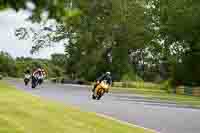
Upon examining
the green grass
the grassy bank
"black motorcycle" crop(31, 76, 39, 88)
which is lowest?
the grassy bank

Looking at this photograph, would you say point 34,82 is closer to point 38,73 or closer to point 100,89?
point 38,73

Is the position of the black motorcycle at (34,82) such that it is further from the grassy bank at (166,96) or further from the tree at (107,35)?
the tree at (107,35)

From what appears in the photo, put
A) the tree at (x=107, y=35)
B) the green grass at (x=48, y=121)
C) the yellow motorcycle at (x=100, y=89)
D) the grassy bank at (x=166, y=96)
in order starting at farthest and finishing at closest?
1. the tree at (x=107, y=35)
2. the grassy bank at (x=166, y=96)
3. the yellow motorcycle at (x=100, y=89)
4. the green grass at (x=48, y=121)

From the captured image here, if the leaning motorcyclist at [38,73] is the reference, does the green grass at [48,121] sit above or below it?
below

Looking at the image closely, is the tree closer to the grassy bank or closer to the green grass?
the grassy bank

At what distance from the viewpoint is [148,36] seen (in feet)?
212

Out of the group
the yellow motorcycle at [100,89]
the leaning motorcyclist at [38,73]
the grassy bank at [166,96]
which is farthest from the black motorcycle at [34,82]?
the yellow motorcycle at [100,89]

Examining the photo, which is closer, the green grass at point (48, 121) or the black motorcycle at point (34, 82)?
the green grass at point (48, 121)

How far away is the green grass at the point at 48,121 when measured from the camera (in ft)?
42.2

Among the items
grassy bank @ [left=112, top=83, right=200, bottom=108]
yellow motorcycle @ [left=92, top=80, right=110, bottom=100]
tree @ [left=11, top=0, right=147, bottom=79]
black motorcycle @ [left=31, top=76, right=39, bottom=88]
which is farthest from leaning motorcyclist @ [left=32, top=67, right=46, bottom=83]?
tree @ [left=11, top=0, right=147, bottom=79]

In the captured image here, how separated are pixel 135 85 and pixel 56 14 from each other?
203 ft

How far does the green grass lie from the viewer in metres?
12.9

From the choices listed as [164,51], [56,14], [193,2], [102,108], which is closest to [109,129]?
[102,108]

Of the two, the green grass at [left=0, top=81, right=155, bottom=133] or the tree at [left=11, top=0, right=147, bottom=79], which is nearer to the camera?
the green grass at [left=0, top=81, right=155, bottom=133]
